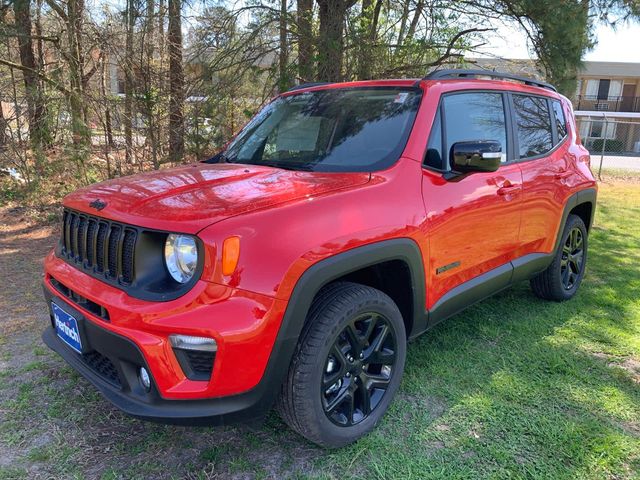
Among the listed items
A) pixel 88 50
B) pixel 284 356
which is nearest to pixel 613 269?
pixel 284 356

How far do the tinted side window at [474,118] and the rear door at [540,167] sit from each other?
23 centimetres

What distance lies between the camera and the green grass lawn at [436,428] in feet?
8.04

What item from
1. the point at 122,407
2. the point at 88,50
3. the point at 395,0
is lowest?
the point at 122,407

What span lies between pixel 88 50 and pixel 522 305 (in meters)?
6.83

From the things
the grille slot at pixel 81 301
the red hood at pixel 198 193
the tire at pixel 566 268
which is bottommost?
the tire at pixel 566 268

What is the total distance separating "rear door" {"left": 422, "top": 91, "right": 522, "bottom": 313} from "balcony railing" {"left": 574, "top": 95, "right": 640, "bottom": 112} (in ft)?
127

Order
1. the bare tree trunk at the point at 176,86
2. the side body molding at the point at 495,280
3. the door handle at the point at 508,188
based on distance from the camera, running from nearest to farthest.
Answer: the side body molding at the point at 495,280
the door handle at the point at 508,188
the bare tree trunk at the point at 176,86

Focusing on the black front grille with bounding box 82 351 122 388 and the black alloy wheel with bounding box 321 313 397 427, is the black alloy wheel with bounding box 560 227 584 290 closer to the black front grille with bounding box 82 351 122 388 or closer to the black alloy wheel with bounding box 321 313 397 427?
the black alloy wheel with bounding box 321 313 397 427

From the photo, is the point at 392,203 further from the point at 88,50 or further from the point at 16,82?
the point at 16,82

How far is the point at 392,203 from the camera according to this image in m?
2.63

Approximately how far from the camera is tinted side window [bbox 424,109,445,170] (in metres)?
2.96

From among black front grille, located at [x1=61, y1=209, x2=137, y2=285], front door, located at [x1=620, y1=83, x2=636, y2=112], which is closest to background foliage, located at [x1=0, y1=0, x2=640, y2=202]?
black front grille, located at [x1=61, y1=209, x2=137, y2=285]

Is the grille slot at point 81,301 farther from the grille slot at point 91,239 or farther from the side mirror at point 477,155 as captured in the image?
the side mirror at point 477,155

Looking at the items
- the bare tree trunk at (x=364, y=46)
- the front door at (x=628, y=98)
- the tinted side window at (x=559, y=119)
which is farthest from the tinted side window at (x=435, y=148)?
the front door at (x=628, y=98)
